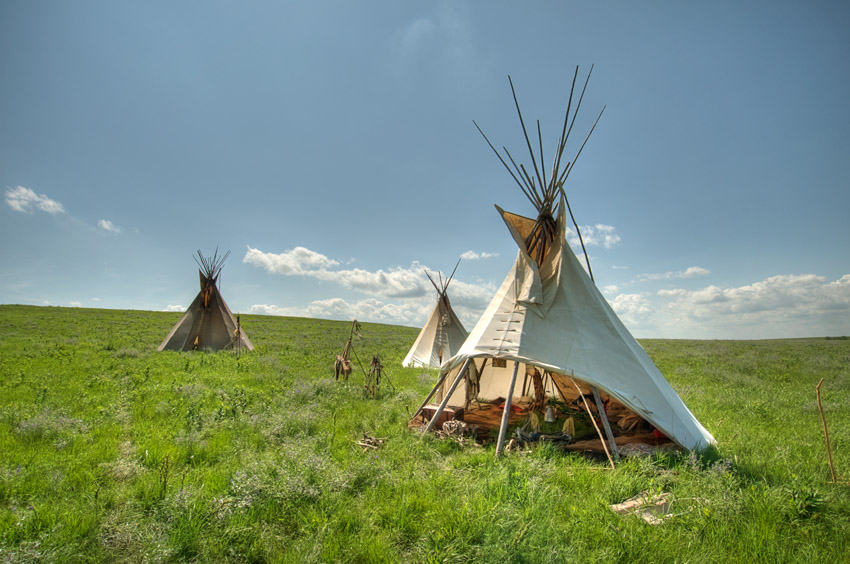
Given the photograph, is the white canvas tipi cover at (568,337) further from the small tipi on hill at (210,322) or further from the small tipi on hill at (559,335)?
the small tipi on hill at (210,322)

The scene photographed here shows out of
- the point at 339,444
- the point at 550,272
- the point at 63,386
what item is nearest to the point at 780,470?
the point at 550,272

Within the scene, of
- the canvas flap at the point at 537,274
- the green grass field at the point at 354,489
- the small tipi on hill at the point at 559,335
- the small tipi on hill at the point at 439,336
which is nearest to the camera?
the green grass field at the point at 354,489

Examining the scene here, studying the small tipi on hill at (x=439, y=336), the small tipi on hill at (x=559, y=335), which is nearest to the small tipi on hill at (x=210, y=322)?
the small tipi on hill at (x=439, y=336)

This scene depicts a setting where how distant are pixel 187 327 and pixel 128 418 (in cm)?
1199

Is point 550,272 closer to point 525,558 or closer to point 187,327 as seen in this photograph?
point 525,558

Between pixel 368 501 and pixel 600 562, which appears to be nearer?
pixel 600 562

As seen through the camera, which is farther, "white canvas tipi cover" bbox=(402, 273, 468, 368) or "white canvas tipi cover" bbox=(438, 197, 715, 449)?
"white canvas tipi cover" bbox=(402, 273, 468, 368)

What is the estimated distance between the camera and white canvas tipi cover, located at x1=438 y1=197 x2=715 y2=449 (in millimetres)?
5863

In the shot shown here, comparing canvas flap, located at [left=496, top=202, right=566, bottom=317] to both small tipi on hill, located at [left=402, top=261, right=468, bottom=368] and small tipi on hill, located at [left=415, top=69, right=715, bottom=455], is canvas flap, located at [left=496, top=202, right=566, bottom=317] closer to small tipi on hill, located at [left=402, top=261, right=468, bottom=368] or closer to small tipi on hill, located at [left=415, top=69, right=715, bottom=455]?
small tipi on hill, located at [left=415, top=69, right=715, bottom=455]

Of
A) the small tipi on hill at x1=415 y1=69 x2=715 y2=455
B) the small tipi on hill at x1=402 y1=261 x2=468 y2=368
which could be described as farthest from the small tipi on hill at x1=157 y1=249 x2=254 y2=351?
the small tipi on hill at x1=415 y1=69 x2=715 y2=455

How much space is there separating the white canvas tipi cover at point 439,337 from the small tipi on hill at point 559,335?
8.10 meters

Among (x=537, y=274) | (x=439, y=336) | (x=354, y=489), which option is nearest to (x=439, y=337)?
(x=439, y=336)

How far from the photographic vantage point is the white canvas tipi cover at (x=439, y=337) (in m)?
16.3

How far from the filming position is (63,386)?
29.2 ft
